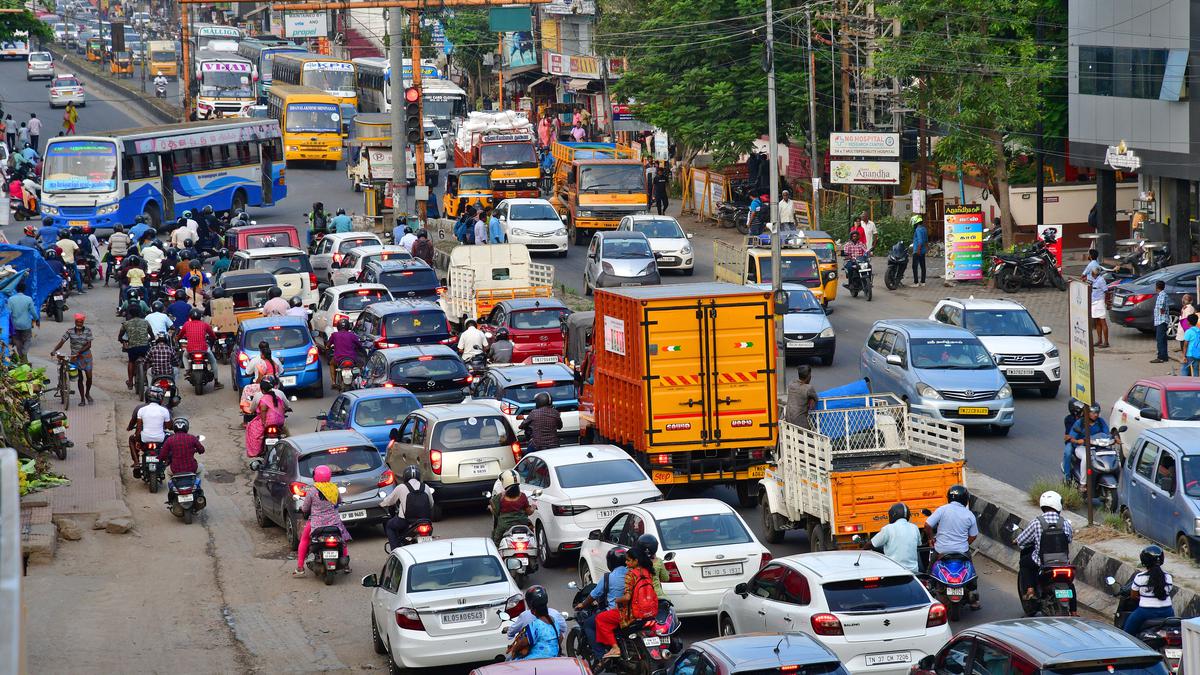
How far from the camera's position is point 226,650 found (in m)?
16.0

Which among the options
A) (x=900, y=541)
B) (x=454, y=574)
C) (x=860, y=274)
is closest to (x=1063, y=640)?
(x=900, y=541)

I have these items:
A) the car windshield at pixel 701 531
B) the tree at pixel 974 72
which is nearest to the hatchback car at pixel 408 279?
the tree at pixel 974 72

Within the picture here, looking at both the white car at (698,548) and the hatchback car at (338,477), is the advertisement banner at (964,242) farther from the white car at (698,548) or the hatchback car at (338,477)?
the white car at (698,548)

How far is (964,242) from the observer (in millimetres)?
40562

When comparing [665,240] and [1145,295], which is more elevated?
[665,240]

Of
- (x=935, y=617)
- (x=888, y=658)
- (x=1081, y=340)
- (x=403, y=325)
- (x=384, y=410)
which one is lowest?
(x=888, y=658)

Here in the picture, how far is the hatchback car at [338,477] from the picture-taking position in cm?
2003

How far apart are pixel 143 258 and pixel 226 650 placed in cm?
2338

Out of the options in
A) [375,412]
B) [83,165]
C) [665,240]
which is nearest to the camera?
[375,412]

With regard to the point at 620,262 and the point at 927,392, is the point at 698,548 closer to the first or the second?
the point at 927,392

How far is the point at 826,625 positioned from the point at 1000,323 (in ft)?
Answer: 50.6

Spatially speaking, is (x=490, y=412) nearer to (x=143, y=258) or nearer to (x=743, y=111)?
(x=143, y=258)

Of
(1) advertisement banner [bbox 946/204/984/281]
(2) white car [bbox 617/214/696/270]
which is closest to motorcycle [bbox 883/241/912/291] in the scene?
(1) advertisement banner [bbox 946/204/984/281]

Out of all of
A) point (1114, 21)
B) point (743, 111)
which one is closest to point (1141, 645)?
point (1114, 21)
